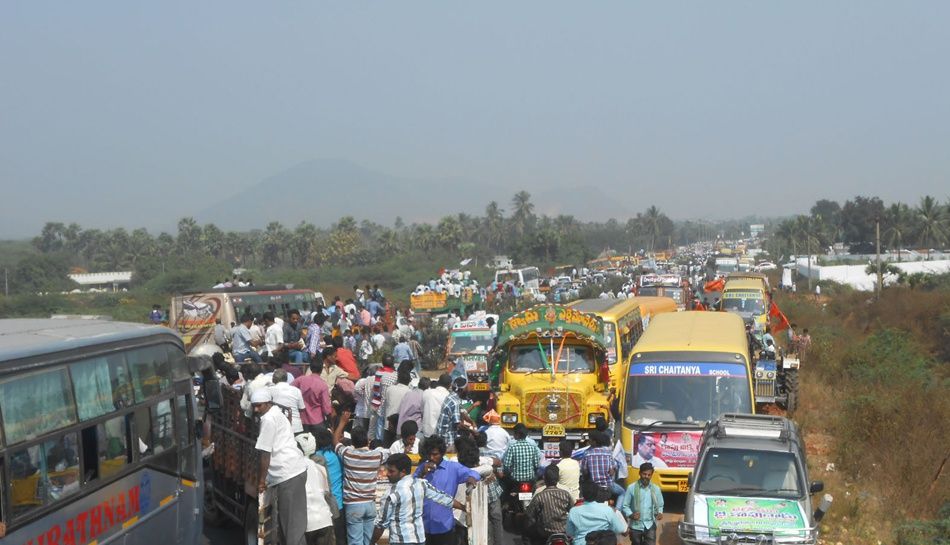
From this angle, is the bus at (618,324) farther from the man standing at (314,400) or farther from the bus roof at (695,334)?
the man standing at (314,400)

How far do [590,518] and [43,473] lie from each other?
A: 4.63 m

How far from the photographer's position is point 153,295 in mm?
54469

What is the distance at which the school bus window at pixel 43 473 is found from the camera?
648 cm

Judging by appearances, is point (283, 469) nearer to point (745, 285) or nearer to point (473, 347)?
point (473, 347)

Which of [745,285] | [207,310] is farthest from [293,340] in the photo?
[745,285]

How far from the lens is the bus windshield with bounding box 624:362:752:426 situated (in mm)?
13570

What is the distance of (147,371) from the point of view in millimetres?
8977

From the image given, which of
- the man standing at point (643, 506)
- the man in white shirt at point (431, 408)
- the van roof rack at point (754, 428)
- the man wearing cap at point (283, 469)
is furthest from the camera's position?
the man in white shirt at point (431, 408)

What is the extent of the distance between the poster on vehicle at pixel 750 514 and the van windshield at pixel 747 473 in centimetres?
18

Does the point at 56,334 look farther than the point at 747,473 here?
No

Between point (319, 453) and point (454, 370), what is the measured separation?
8.42 metres

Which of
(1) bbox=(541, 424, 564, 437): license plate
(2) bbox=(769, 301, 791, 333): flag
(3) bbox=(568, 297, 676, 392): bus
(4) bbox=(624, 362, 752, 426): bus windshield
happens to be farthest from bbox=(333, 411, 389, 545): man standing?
(2) bbox=(769, 301, 791, 333): flag

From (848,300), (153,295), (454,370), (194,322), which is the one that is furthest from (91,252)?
(454,370)

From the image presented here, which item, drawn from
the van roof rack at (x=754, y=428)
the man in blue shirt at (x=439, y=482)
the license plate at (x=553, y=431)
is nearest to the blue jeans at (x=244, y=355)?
the license plate at (x=553, y=431)
